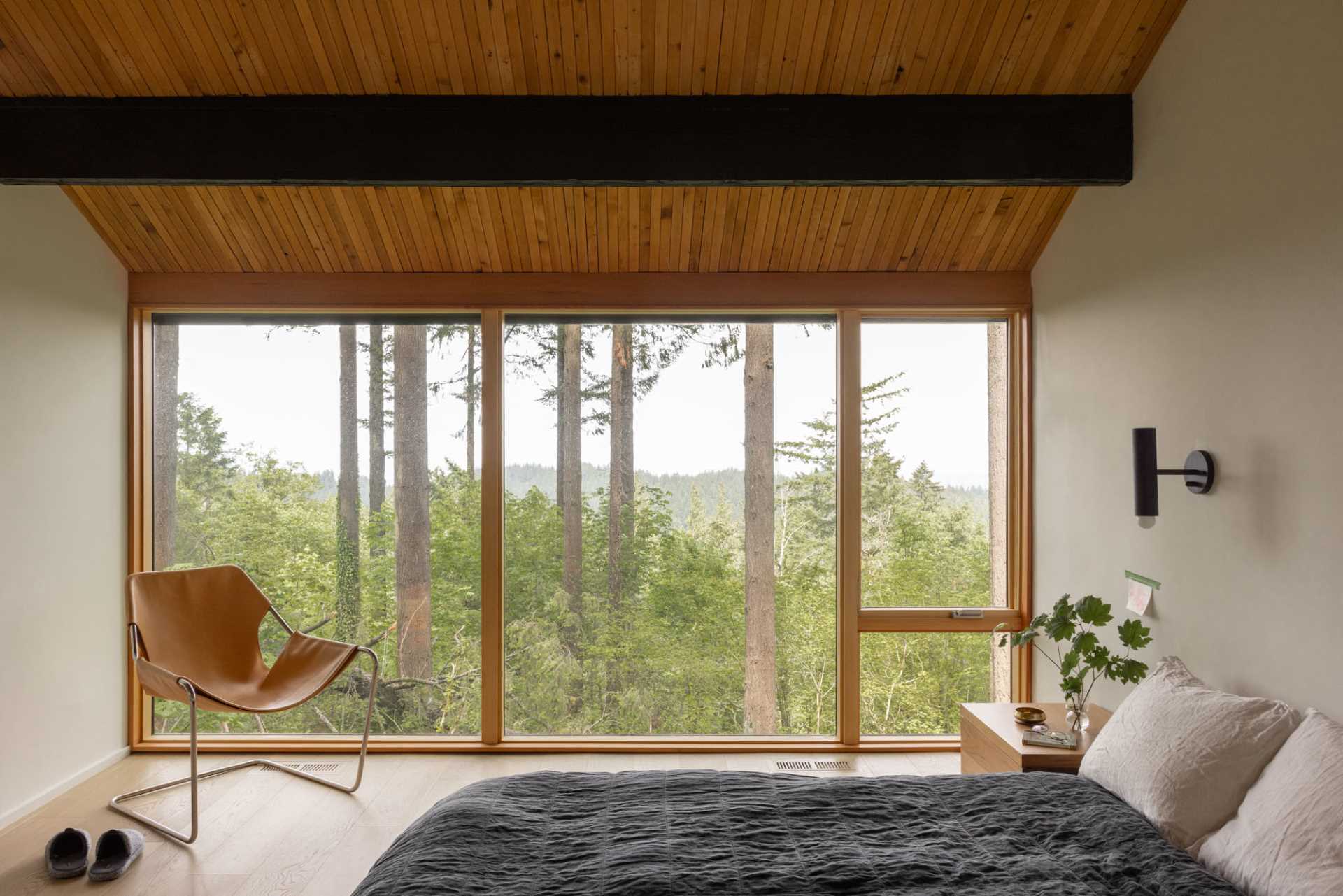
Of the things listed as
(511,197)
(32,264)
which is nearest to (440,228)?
(511,197)

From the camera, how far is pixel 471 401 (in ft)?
13.4

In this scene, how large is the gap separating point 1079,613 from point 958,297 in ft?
5.51

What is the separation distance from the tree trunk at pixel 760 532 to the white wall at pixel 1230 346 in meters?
1.35

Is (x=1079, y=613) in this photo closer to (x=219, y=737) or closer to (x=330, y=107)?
(x=330, y=107)

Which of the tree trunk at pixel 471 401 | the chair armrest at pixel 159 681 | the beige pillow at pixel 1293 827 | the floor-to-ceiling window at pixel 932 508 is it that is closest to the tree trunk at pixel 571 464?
the tree trunk at pixel 471 401

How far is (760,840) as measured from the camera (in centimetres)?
178

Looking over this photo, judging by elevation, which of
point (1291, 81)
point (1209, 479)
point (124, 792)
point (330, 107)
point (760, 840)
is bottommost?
point (124, 792)

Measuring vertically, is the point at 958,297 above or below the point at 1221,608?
above

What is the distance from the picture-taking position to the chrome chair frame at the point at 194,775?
118 inches

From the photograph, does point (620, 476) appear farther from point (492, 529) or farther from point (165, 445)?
point (165, 445)

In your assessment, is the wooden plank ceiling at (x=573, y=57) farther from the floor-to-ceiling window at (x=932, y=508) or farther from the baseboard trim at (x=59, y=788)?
the baseboard trim at (x=59, y=788)

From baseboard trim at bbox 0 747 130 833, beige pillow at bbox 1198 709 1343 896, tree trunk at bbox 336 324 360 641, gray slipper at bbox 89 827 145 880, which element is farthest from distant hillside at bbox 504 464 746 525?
beige pillow at bbox 1198 709 1343 896

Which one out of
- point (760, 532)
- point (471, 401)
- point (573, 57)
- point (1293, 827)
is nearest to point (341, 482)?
point (471, 401)

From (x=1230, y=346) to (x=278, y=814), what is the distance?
3666mm
